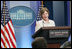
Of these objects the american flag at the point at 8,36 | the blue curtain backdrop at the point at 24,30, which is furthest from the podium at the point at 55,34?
the blue curtain backdrop at the point at 24,30

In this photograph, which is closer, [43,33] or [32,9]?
[43,33]

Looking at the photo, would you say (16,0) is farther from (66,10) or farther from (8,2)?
(66,10)

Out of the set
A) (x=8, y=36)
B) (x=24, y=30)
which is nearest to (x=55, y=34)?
(x=8, y=36)

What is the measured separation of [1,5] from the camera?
17.0ft

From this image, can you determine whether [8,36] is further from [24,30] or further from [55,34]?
[55,34]

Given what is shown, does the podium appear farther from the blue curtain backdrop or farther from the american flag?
the blue curtain backdrop

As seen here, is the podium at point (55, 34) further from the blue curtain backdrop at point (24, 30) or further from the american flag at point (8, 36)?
the blue curtain backdrop at point (24, 30)

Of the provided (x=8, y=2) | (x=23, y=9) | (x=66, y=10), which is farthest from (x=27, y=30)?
(x=66, y=10)

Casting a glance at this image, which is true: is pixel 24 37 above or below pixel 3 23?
below

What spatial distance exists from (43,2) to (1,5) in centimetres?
118

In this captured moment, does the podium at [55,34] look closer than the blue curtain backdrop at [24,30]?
Yes

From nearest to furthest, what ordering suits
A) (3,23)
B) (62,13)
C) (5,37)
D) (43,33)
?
(43,33), (5,37), (3,23), (62,13)

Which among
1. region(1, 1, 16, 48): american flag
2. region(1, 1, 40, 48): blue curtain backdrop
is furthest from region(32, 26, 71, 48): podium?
region(1, 1, 40, 48): blue curtain backdrop

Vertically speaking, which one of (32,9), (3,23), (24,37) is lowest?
(24,37)
